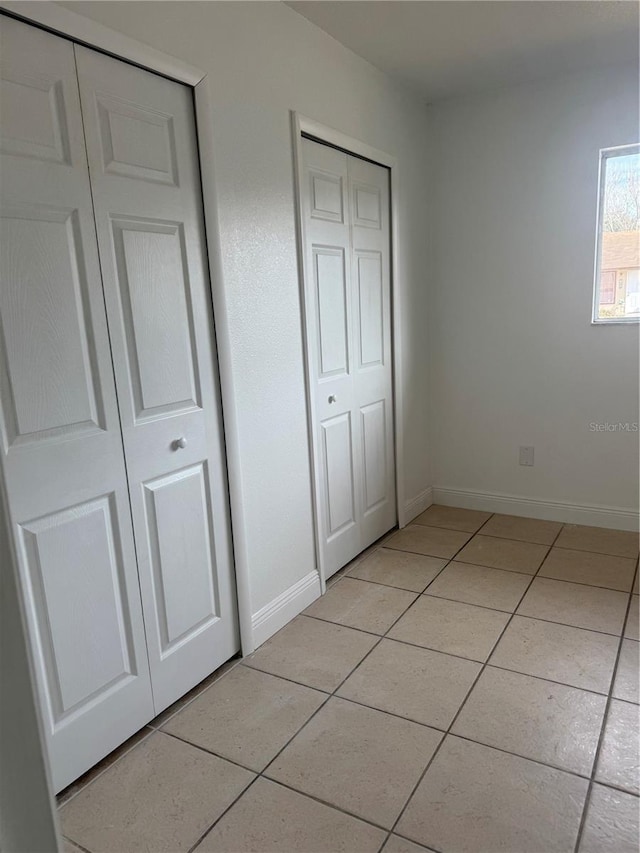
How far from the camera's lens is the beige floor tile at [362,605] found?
8.14 ft

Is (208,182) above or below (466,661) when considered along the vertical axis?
above

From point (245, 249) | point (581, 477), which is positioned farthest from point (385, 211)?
point (581, 477)

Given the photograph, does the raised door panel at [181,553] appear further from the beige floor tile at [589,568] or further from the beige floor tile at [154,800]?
the beige floor tile at [589,568]

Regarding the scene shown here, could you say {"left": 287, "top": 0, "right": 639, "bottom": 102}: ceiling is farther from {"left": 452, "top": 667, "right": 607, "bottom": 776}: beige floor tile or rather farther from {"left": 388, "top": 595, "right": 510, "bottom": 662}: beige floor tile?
{"left": 452, "top": 667, "right": 607, "bottom": 776}: beige floor tile

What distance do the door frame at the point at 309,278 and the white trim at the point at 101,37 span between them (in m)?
0.59

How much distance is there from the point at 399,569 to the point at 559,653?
3.01 feet

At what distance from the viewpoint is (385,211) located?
3.13 m

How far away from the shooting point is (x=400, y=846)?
4.77 feet

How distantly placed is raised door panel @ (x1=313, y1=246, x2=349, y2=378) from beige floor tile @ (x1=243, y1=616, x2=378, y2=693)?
1.10m

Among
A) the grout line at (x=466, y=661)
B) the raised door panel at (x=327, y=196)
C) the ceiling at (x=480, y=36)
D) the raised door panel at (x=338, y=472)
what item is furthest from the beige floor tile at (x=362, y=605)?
the ceiling at (x=480, y=36)

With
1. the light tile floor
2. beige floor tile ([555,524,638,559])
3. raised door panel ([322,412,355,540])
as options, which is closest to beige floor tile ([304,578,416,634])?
the light tile floor

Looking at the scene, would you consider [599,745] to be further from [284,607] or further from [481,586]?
[284,607]

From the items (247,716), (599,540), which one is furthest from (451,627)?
(599,540)

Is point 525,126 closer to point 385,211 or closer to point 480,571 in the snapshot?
point 385,211
